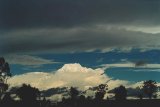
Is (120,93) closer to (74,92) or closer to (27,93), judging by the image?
(74,92)

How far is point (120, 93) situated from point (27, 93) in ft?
127

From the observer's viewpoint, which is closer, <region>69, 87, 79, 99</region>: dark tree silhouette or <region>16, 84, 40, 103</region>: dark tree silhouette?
<region>16, 84, 40, 103</region>: dark tree silhouette

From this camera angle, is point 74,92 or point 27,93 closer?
point 27,93

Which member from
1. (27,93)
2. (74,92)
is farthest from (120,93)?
(27,93)

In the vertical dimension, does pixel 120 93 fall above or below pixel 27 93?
above

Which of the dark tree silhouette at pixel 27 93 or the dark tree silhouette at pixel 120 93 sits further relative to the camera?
the dark tree silhouette at pixel 120 93

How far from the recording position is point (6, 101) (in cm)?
12694

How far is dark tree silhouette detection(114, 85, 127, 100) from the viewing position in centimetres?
15804

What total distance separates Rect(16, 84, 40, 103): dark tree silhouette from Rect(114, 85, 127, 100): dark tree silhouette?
30891 millimetres

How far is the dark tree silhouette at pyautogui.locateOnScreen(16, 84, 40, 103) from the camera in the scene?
455ft

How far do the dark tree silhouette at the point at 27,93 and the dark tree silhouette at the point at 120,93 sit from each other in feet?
101

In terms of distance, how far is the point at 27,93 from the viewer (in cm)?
14175

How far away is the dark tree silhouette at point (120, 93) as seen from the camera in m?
158

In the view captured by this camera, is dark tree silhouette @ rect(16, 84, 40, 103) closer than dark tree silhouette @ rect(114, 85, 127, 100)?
Yes
